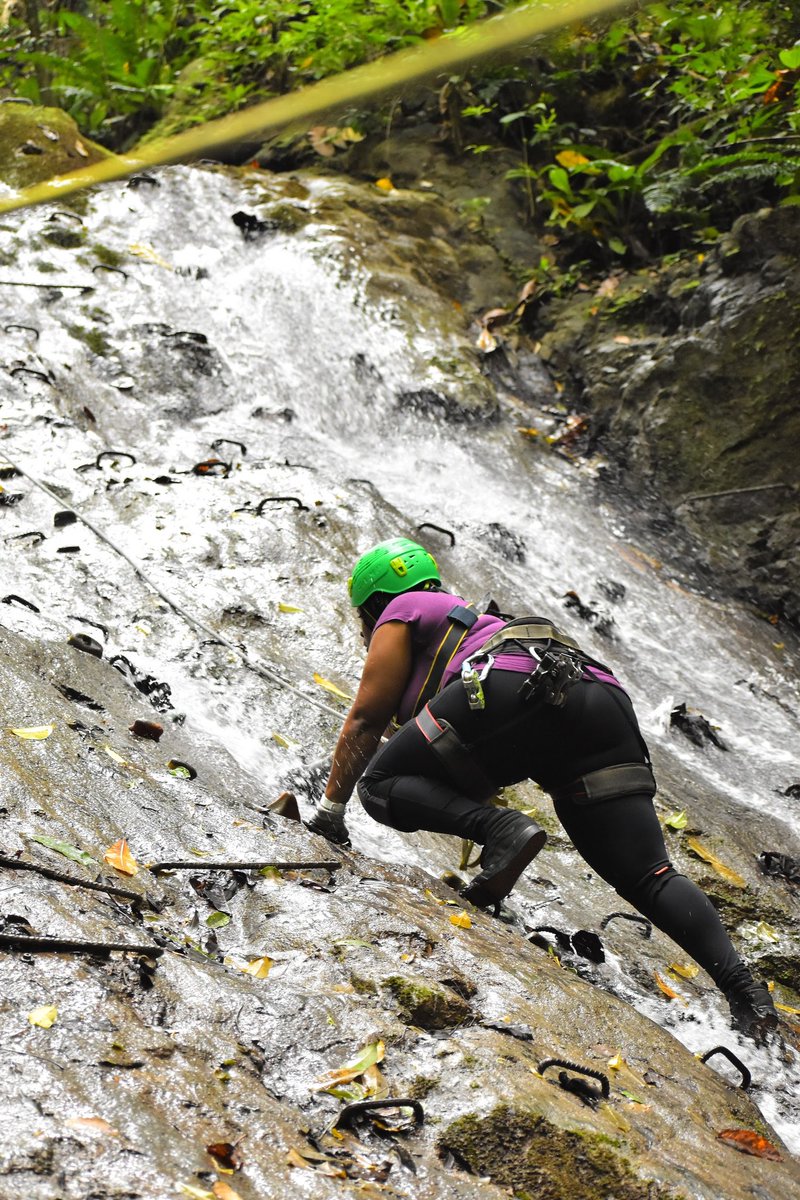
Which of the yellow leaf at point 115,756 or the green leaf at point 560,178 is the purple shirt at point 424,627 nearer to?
the yellow leaf at point 115,756

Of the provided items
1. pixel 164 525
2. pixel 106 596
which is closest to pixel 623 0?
pixel 106 596

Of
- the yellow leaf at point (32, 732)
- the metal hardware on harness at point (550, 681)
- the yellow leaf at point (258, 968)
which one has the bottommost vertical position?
the yellow leaf at point (32, 732)

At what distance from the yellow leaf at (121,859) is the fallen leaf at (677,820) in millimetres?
2876

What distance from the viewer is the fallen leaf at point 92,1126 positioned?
1896 mm

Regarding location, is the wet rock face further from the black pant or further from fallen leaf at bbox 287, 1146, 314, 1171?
fallen leaf at bbox 287, 1146, 314, 1171

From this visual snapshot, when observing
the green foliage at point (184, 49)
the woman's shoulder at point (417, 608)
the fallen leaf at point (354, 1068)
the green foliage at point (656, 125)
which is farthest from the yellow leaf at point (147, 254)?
the fallen leaf at point (354, 1068)

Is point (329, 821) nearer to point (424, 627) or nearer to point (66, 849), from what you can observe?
point (424, 627)

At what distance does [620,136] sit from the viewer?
1226cm

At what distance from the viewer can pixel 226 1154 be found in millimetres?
Answer: 1992

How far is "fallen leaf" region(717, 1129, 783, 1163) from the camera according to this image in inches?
110

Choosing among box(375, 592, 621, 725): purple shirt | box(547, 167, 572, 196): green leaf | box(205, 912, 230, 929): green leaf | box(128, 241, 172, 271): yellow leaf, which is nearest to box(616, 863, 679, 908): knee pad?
box(375, 592, 621, 725): purple shirt

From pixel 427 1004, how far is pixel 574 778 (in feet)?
3.43

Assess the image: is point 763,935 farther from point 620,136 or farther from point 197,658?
point 620,136

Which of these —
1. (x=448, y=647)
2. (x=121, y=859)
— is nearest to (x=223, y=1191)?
(x=121, y=859)
